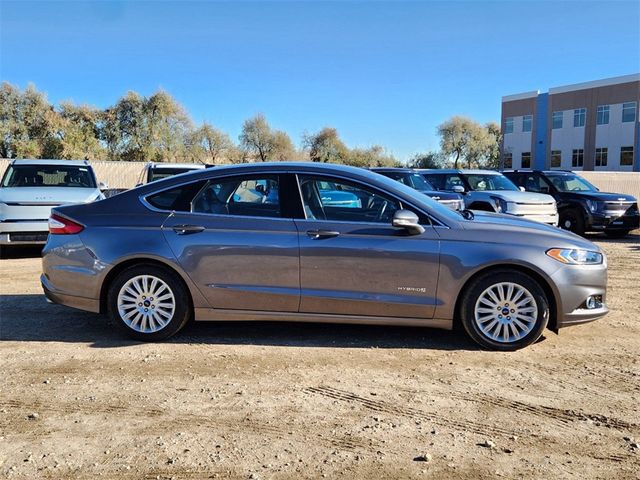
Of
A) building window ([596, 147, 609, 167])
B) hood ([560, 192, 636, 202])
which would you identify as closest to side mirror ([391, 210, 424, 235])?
hood ([560, 192, 636, 202])

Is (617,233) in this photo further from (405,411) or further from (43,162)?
(43,162)

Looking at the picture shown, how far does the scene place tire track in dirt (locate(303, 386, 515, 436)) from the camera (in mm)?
3547

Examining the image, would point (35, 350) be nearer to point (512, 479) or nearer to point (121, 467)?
point (121, 467)

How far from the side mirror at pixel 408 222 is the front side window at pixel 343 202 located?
0.15 metres

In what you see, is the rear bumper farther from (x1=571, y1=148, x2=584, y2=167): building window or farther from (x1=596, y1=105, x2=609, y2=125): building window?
(x1=571, y1=148, x2=584, y2=167): building window

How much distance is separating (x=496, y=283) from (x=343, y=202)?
1535mm

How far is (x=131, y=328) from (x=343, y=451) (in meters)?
2.73

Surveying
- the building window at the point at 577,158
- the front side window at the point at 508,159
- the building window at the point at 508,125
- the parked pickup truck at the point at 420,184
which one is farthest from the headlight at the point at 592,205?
the building window at the point at 508,125

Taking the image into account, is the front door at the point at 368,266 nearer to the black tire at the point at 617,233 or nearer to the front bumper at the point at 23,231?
the front bumper at the point at 23,231

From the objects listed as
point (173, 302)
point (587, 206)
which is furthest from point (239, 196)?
point (587, 206)

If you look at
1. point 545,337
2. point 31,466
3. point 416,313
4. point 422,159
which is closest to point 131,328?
point 31,466

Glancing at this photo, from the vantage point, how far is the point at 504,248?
487cm

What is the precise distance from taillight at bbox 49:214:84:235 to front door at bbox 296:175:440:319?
2.12 meters

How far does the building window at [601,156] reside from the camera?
52275mm
